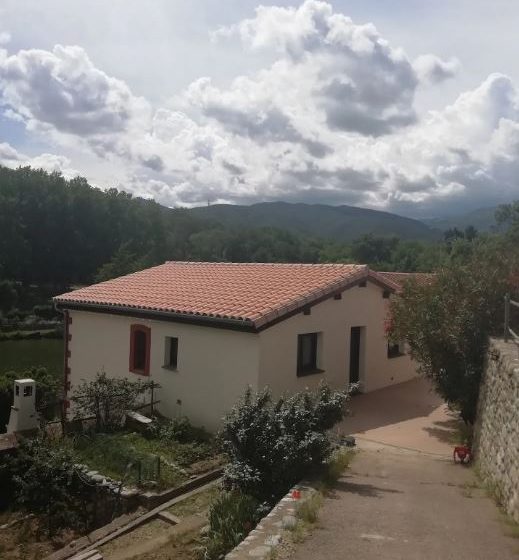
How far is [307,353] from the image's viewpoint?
13.4 meters

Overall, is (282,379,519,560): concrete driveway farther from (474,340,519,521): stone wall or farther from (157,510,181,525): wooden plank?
(157,510,181,525): wooden plank

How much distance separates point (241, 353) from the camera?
11789 mm

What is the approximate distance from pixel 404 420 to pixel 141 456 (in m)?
6.06

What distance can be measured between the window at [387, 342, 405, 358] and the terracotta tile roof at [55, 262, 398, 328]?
2061mm

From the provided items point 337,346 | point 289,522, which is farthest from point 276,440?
point 337,346

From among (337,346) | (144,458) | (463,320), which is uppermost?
(463,320)

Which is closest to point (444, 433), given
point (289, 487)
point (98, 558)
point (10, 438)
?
point (289, 487)

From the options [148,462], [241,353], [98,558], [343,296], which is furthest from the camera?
[343,296]

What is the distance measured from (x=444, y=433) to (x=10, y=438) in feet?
30.2

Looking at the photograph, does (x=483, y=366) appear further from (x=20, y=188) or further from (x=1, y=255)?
(x=20, y=188)

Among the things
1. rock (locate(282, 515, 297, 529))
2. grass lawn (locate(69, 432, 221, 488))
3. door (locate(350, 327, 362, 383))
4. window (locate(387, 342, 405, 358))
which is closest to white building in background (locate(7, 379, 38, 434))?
grass lawn (locate(69, 432, 221, 488))

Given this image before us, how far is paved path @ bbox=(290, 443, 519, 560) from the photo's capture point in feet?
18.6

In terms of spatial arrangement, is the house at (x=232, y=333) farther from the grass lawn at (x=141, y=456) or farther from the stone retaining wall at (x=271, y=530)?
the stone retaining wall at (x=271, y=530)

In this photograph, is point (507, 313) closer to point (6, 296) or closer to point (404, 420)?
point (404, 420)
